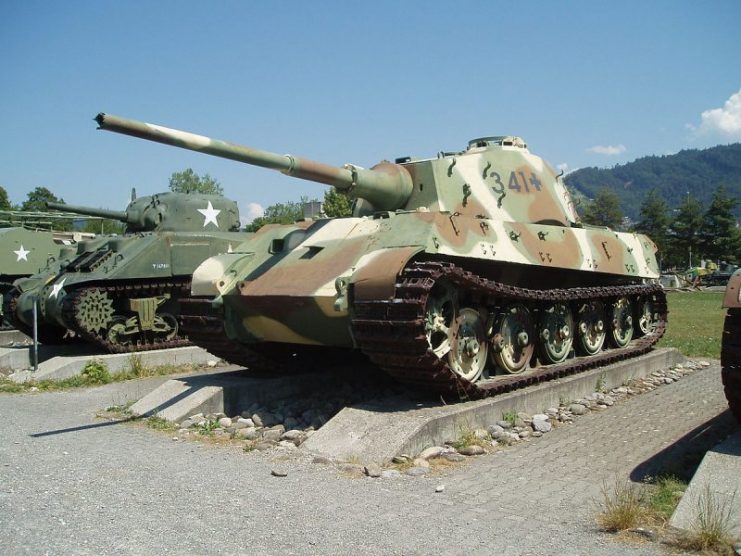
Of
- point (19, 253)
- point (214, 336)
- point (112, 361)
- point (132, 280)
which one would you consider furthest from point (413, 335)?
point (19, 253)

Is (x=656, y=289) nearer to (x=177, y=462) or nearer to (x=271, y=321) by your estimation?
(x=271, y=321)

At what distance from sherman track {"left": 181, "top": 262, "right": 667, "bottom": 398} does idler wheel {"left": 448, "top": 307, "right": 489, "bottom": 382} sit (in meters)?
0.17

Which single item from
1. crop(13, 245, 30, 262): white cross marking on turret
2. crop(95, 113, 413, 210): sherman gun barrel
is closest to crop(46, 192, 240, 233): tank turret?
crop(13, 245, 30, 262): white cross marking on turret

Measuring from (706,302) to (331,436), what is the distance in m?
25.8

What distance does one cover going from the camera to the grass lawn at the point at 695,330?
1410 centimetres

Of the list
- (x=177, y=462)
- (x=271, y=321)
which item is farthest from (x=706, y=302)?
(x=177, y=462)

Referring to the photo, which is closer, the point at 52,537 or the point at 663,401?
the point at 52,537

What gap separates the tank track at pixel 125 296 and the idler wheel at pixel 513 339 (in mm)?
7402

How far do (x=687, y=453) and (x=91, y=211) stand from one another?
13.9 meters

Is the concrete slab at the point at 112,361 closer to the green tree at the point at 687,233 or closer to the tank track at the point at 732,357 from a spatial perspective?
the tank track at the point at 732,357

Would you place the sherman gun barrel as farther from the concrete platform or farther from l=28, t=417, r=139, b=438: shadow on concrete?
l=28, t=417, r=139, b=438: shadow on concrete

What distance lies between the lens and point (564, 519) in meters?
4.88

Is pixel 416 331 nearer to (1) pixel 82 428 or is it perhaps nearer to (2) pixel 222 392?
(2) pixel 222 392

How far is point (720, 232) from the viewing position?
178 ft
